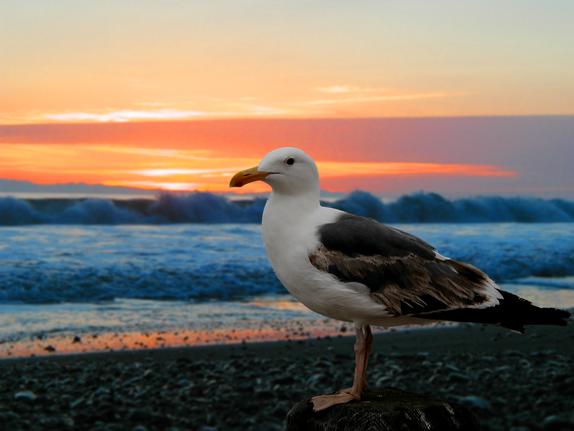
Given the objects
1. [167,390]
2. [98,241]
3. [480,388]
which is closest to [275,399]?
[167,390]

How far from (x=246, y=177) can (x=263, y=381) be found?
5.18 m

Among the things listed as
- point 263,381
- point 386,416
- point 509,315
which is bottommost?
point 263,381

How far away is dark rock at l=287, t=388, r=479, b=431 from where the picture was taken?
565cm

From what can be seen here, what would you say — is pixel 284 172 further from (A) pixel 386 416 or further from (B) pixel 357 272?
(A) pixel 386 416

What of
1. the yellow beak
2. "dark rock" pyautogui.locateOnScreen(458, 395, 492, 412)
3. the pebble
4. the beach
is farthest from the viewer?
the pebble

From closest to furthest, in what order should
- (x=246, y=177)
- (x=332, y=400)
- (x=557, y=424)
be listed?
(x=246, y=177)
(x=332, y=400)
(x=557, y=424)

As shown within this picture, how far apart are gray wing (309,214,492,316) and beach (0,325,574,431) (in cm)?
327

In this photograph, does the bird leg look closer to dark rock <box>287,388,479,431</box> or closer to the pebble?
dark rock <box>287,388,479,431</box>

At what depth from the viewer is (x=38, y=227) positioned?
2767 cm

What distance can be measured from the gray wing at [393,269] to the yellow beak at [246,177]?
0.59m

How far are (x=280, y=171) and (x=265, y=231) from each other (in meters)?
0.45

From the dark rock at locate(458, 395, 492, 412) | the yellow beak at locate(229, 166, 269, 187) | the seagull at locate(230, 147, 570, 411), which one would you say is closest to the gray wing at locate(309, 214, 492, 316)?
the seagull at locate(230, 147, 570, 411)

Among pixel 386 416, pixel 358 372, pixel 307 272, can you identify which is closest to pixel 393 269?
pixel 307 272

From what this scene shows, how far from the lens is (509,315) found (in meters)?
5.82
